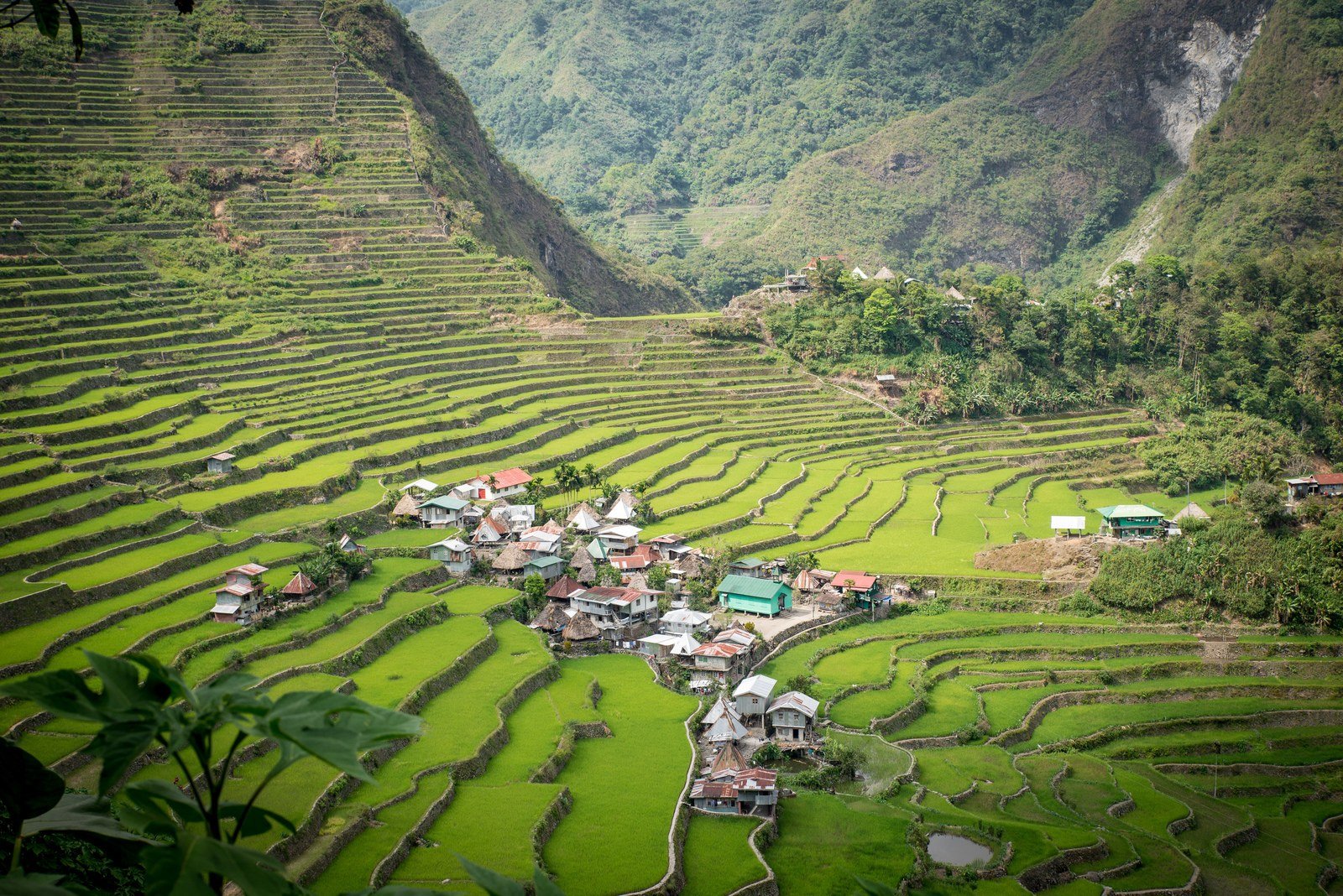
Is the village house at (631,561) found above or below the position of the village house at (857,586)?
above

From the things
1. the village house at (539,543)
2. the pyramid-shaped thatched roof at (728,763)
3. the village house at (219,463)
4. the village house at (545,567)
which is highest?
the village house at (219,463)

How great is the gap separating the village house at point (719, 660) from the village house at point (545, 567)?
506 centimetres

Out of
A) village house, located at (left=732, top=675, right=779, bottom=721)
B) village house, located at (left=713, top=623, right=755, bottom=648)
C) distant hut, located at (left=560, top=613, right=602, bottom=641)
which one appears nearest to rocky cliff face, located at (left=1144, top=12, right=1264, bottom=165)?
village house, located at (left=713, top=623, right=755, bottom=648)

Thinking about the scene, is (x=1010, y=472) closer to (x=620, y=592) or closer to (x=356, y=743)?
(x=620, y=592)

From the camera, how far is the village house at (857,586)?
88.7 ft

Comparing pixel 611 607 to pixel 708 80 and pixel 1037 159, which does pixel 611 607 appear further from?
pixel 708 80

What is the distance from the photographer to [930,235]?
85812 mm

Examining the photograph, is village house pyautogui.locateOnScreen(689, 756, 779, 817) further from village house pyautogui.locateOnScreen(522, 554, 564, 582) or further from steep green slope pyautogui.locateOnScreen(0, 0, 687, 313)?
steep green slope pyautogui.locateOnScreen(0, 0, 687, 313)

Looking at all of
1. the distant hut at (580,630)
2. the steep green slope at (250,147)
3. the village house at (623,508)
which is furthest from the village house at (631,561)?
the steep green slope at (250,147)

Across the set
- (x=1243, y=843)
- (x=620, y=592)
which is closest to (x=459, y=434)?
(x=620, y=592)

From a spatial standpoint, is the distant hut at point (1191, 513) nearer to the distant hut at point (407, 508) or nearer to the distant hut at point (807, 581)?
the distant hut at point (807, 581)

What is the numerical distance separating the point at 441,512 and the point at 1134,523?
63.6 feet

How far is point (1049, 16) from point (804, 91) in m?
27.1

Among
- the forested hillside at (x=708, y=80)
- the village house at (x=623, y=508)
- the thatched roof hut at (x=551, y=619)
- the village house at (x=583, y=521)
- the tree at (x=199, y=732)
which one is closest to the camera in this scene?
the tree at (x=199, y=732)
